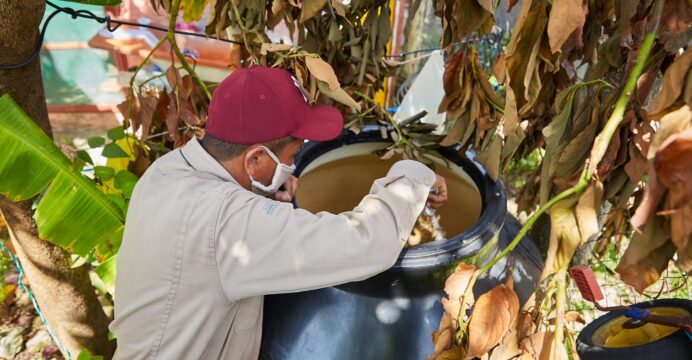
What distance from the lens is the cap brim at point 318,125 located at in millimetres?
1625

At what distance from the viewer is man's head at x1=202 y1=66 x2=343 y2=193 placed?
1.54 metres

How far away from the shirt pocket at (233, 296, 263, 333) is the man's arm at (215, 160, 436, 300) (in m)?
0.13

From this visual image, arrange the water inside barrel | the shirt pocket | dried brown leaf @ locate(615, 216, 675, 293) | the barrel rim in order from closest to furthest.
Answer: dried brown leaf @ locate(615, 216, 675, 293) → the barrel rim → the shirt pocket → the water inside barrel

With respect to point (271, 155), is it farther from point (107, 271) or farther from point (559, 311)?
point (107, 271)

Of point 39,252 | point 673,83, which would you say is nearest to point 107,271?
point 39,252

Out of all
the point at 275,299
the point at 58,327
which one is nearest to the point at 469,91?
the point at 275,299

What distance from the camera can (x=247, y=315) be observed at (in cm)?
153

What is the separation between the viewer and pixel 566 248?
0.94 m

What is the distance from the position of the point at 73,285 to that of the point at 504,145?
67.9 inches

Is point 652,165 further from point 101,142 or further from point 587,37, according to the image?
point 101,142

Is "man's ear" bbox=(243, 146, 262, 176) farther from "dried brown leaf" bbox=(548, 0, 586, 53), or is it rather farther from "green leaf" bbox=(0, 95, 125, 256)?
"dried brown leaf" bbox=(548, 0, 586, 53)

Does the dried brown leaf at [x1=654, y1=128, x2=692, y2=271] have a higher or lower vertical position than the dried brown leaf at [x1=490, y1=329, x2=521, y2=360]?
higher

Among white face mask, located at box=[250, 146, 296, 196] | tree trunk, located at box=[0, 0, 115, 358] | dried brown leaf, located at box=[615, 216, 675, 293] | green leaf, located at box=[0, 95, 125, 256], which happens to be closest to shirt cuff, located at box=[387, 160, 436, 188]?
white face mask, located at box=[250, 146, 296, 196]

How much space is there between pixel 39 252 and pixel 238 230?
1.19 metres
